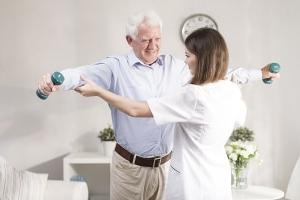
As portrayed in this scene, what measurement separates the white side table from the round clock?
3.42 ft

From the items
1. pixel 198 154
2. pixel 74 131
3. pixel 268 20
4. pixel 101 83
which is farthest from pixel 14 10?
pixel 198 154

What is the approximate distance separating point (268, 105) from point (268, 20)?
22.2 inches

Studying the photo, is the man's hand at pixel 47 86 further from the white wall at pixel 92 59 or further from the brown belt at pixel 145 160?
the white wall at pixel 92 59

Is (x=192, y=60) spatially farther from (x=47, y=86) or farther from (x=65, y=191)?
(x=65, y=191)

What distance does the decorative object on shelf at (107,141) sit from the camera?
2.73 m

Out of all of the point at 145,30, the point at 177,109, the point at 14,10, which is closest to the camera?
the point at 177,109

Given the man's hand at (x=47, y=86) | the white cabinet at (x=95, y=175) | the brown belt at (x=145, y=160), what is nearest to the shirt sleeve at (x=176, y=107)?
the man's hand at (x=47, y=86)

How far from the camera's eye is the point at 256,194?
8.43 feet

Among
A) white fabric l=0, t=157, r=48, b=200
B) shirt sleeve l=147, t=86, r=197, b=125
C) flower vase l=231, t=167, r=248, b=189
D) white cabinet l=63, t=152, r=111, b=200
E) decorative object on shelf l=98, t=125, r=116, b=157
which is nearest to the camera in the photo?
shirt sleeve l=147, t=86, r=197, b=125

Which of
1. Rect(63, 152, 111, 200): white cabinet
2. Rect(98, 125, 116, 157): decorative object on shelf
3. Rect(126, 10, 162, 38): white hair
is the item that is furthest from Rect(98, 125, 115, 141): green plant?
Rect(126, 10, 162, 38): white hair

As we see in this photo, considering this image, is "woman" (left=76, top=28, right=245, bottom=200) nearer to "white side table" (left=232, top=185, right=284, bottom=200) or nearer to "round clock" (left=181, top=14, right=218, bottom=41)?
"white side table" (left=232, top=185, right=284, bottom=200)

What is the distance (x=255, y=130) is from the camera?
3020mm

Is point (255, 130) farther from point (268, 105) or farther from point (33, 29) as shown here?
point (33, 29)

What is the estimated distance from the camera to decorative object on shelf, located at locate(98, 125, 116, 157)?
2.73m
